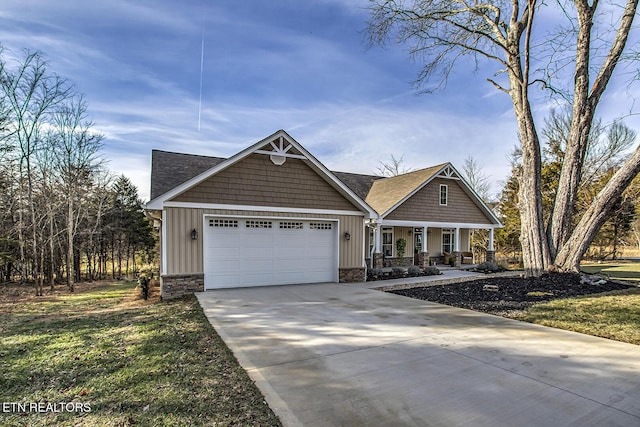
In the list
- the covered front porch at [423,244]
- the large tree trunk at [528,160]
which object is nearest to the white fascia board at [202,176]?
the covered front porch at [423,244]

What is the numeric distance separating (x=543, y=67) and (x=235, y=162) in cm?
1085

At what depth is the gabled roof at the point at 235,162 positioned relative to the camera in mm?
9250

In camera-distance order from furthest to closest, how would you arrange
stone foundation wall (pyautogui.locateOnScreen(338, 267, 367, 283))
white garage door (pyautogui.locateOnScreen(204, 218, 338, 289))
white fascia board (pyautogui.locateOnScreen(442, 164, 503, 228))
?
1. white fascia board (pyautogui.locateOnScreen(442, 164, 503, 228))
2. stone foundation wall (pyautogui.locateOnScreen(338, 267, 367, 283))
3. white garage door (pyautogui.locateOnScreen(204, 218, 338, 289))

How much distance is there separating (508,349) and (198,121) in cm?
1389

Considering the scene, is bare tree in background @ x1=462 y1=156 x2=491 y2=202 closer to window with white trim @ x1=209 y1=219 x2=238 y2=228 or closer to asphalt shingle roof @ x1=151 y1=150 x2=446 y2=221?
asphalt shingle roof @ x1=151 y1=150 x2=446 y2=221

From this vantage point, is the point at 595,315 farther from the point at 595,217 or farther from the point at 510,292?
the point at 595,217

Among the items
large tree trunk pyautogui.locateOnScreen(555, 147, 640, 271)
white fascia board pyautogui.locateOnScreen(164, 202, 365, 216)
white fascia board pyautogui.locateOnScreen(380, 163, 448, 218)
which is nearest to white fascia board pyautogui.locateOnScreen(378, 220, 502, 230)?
white fascia board pyautogui.locateOnScreen(380, 163, 448, 218)

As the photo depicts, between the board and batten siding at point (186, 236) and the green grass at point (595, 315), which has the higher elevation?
the board and batten siding at point (186, 236)

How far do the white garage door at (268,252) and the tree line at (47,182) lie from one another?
702 centimetres

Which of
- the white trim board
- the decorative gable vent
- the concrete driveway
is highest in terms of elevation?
the decorative gable vent

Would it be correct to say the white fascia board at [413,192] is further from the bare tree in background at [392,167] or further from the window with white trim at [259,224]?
the bare tree in background at [392,167]

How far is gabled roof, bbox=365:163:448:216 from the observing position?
53.3ft

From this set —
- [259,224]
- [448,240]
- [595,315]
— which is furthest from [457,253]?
[259,224]

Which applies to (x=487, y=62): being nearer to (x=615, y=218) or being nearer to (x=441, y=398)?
(x=441, y=398)
